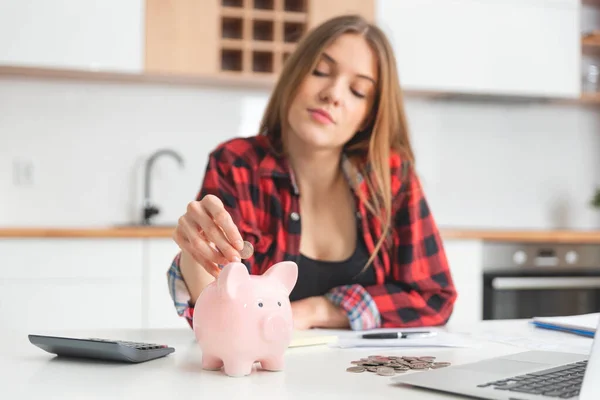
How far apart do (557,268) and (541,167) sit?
31.5 inches

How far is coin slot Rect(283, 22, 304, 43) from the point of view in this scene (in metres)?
3.23

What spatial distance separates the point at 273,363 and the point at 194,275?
0.46 meters

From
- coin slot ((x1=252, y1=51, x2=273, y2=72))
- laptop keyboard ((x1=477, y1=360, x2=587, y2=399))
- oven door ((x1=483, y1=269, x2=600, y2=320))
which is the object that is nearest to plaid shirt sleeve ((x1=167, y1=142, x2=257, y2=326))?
laptop keyboard ((x1=477, y1=360, x2=587, y2=399))

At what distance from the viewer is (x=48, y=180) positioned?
3.16m

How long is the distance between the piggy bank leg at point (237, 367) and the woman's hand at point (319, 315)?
20.8 inches

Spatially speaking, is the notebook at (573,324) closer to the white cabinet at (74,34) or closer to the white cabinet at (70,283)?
the white cabinet at (70,283)

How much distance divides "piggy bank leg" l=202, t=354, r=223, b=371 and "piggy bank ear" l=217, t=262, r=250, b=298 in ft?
0.27

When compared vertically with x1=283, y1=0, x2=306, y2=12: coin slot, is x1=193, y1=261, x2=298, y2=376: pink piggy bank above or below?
below

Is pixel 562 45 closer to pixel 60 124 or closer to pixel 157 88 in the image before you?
pixel 157 88

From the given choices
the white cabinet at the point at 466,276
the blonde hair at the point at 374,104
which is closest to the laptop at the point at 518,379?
the blonde hair at the point at 374,104

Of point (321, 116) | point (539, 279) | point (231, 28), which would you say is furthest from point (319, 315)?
point (231, 28)

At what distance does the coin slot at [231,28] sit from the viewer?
3.20 meters

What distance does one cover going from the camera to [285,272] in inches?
35.9

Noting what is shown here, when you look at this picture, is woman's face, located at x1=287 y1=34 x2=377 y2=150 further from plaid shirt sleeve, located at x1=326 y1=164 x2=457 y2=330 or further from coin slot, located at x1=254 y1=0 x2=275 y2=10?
coin slot, located at x1=254 y1=0 x2=275 y2=10
